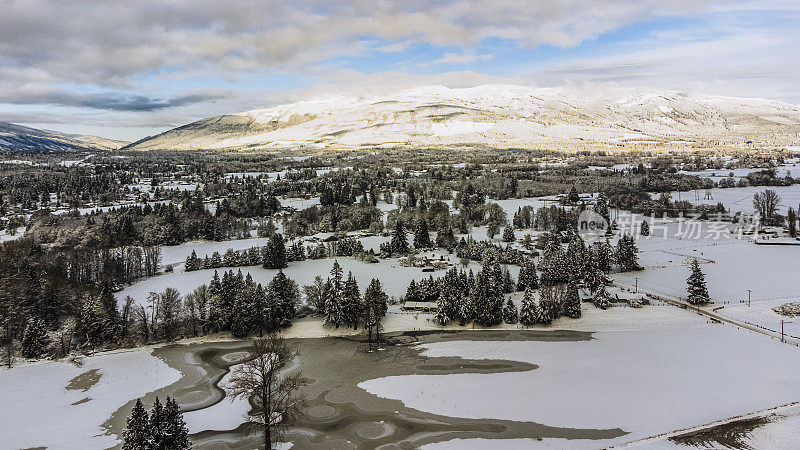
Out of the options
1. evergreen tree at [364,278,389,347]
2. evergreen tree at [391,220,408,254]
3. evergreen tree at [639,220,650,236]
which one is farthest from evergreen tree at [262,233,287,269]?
evergreen tree at [639,220,650,236]

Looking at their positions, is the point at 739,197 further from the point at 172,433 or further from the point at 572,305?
the point at 172,433

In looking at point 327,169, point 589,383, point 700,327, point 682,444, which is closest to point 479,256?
point 700,327

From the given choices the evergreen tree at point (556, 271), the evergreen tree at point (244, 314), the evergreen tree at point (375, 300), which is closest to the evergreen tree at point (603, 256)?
the evergreen tree at point (556, 271)

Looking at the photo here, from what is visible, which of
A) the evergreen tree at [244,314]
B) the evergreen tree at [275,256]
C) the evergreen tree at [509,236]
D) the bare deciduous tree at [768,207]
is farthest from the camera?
the bare deciduous tree at [768,207]

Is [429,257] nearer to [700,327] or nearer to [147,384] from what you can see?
[700,327]

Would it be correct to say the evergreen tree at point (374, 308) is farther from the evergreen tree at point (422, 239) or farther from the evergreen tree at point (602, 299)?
the evergreen tree at point (422, 239)

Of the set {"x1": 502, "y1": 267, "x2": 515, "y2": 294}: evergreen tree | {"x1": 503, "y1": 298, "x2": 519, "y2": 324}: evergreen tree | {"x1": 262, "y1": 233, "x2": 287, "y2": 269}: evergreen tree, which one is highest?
{"x1": 262, "y1": 233, "x2": 287, "y2": 269}: evergreen tree

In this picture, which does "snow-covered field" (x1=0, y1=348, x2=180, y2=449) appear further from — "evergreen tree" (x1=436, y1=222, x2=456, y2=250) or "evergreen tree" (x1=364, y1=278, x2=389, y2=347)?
"evergreen tree" (x1=436, y1=222, x2=456, y2=250)
